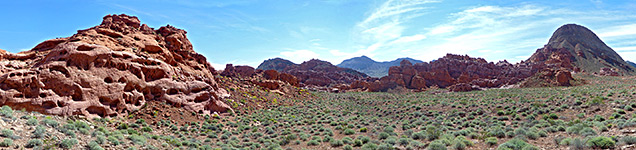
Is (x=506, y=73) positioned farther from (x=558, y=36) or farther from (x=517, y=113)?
(x=558, y=36)

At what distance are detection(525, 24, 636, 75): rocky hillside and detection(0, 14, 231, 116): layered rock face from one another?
3671 inches

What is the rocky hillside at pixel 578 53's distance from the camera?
282ft

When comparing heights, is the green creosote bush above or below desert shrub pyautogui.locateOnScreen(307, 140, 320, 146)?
above

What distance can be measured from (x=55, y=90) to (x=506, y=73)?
279 ft

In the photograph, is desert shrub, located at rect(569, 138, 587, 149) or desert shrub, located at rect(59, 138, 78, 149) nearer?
desert shrub, located at rect(59, 138, 78, 149)

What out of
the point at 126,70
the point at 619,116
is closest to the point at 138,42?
the point at 126,70

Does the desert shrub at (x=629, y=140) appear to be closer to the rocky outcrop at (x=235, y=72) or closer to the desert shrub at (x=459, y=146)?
the desert shrub at (x=459, y=146)

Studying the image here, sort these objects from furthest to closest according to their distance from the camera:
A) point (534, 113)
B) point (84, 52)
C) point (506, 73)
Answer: point (506, 73), point (534, 113), point (84, 52)

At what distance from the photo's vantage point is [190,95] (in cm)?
2112

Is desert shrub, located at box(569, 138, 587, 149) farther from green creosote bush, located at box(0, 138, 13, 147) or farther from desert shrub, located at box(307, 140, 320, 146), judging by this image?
green creosote bush, located at box(0, 138, 13, 147)

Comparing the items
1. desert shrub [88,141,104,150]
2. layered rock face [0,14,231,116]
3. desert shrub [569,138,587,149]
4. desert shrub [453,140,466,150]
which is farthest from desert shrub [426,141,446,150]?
layered rock face [0,14,231,116]

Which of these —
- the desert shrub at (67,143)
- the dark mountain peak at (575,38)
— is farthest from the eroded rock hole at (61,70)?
the dark mountain peak at (575,38)

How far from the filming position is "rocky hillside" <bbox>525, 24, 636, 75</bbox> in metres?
86.0

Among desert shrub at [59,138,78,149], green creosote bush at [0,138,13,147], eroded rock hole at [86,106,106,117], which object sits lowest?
desert shrub at [59,138,78,149]
